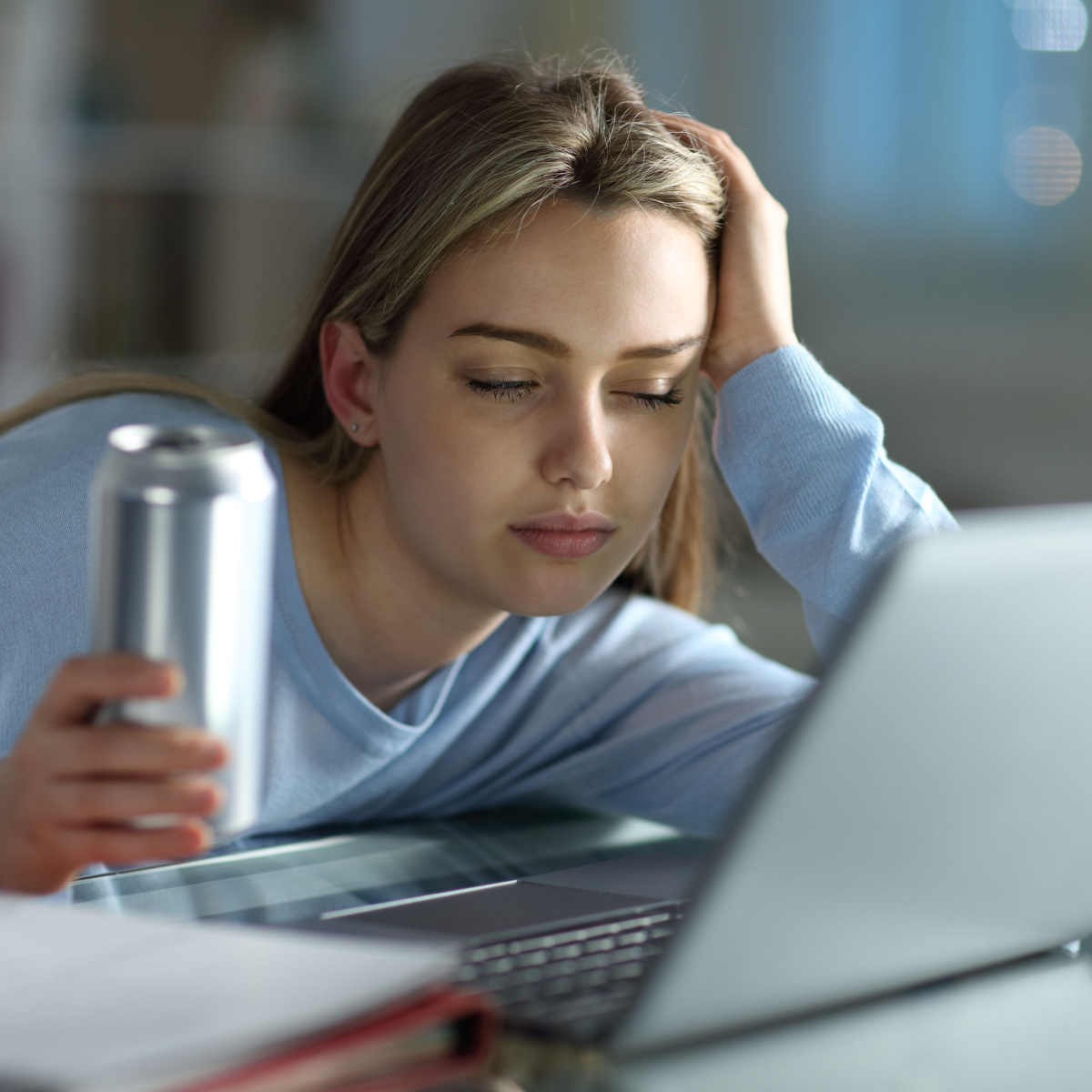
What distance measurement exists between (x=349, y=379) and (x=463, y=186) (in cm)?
20

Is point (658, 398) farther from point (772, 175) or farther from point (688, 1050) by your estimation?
point (772, 175)

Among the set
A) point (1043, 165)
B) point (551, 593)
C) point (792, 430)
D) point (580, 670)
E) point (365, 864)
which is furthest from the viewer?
point (1043, 165)

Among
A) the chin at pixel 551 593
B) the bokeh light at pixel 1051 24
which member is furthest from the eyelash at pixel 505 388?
the bokeh light at pixel 1051 24

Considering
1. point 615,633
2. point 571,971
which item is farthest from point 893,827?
point 615,633

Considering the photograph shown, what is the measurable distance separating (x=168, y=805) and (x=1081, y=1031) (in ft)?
1.36

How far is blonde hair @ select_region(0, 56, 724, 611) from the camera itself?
0.96 meters

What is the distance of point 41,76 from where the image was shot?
294cm

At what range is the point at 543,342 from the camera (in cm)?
90

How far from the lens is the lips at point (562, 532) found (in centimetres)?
94

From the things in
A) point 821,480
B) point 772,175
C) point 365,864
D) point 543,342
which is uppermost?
point 772,175

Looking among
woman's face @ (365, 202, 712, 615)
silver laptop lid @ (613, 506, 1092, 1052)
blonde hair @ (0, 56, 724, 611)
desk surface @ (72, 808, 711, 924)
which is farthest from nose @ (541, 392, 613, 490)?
silver laptop lid @ (613, 506, 1092, 1052)

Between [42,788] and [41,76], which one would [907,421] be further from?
[42,788]

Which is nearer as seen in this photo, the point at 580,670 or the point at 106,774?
the point at 106,774

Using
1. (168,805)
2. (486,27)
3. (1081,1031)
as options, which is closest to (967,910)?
(1081,1031)
